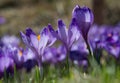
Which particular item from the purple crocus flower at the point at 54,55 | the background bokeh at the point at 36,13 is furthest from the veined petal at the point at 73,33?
the background bokeh at the point at 36,13

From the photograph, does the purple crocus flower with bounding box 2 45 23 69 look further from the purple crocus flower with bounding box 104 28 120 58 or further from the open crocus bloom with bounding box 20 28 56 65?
the purple crocus flower with bounding box 104 28 120 58

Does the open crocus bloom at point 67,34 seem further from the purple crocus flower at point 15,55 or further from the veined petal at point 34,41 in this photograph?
the purple crocus flower at point 15,55

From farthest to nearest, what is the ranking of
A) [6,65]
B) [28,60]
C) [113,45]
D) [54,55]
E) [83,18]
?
[54,55] < [113,45] < [28,60] < [6,65] < [83,18]

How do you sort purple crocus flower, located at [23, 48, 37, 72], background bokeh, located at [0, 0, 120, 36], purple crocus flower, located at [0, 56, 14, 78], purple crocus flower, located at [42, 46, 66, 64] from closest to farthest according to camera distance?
1. purple crocus flower, located at [0, 56, 14, 78]
2. purple crocus flower, located at [23, 48, 37, 72]
3. purple crocus flower, located at [42, 46, 66, 64]
4. background bokeh, located at [0, 0, 120, 36]

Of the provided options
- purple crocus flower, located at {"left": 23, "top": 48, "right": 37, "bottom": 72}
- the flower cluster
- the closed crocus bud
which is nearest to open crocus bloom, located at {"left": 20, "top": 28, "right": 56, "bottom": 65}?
the flower cluster

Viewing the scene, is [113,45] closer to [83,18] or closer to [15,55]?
[15,55]

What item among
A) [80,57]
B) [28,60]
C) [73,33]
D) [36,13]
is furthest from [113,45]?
[36,13]

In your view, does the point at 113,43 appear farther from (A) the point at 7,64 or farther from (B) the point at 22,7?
(B) the point at 22,7

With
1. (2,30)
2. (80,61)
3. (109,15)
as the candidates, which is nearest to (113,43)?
(80,61)
